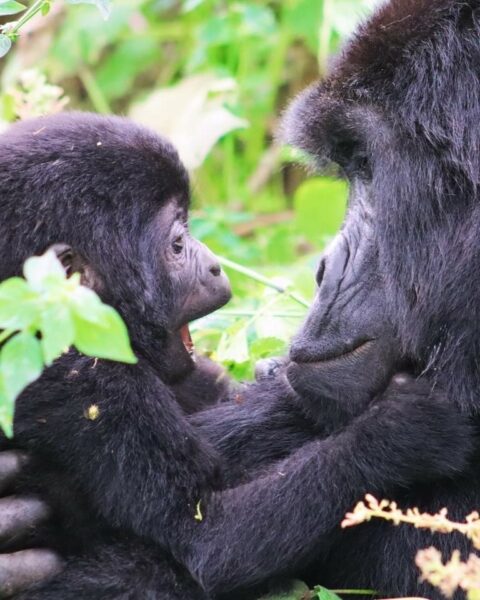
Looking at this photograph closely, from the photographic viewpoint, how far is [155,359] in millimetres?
2873

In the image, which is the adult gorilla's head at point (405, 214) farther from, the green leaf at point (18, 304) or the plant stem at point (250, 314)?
the green leaf at point (18, 304)

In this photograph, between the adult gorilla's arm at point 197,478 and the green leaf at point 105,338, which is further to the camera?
the adult gorilla's arm at point 197,478

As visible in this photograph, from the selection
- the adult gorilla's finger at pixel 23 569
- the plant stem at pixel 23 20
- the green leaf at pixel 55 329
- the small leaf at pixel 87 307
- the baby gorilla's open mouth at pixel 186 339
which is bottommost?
the adult gorilla's finger at pixel 23 569

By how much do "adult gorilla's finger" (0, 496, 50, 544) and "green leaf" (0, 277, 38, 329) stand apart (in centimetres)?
106

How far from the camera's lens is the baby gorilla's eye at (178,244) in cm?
305

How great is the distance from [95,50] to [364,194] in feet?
14.3

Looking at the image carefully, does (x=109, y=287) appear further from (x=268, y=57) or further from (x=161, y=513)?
(x=268, y=57)

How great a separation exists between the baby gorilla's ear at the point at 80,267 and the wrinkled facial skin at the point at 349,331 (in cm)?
49

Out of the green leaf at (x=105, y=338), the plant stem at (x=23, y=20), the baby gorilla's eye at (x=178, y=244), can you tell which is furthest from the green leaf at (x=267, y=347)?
the green leaf at (x=105, y=338)

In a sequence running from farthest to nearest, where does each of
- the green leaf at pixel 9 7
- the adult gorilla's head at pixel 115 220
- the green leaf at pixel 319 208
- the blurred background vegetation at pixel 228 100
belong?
the green leaf at pixel 319 208 < the blurred background vegetation at pixel 228 100 < the adult gorilla's head at pixel 115 220 < the green leaf at pixel 9 7

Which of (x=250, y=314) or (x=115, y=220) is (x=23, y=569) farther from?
(x=250, y=314)

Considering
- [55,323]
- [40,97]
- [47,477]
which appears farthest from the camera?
[40,97]

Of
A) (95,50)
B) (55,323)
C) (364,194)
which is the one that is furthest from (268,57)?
(55,323)

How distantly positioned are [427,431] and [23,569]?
3.07 feet
